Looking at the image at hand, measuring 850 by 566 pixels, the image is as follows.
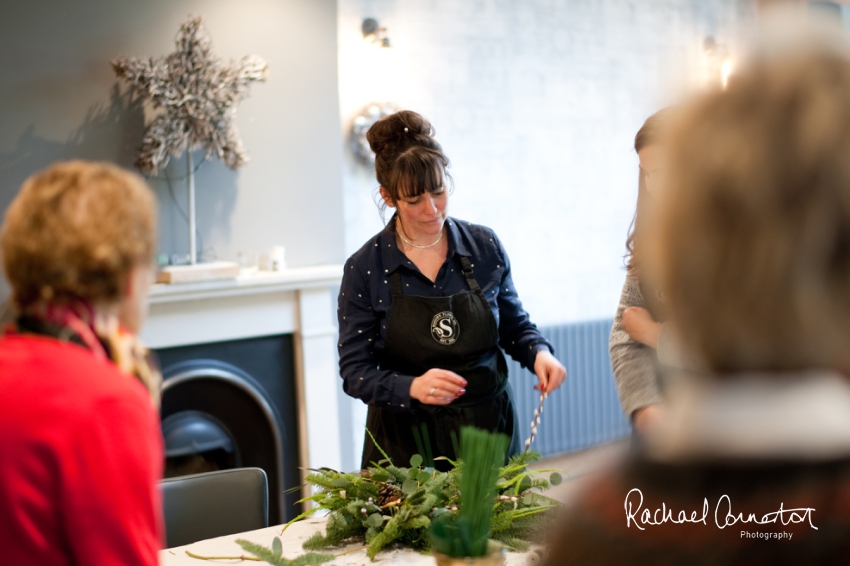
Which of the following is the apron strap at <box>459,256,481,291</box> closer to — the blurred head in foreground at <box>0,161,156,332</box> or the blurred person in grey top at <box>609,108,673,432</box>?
the blurred person in grey top at <box>609,108,673,432</box>

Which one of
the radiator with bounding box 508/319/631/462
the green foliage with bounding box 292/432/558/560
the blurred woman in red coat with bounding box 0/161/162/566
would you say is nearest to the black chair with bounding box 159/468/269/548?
the green foliage with bounding box 292/432/558/560

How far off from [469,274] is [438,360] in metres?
0.29

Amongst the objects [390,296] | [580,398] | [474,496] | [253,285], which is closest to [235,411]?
[253,285]

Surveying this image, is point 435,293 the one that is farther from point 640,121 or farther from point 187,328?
point 640,121

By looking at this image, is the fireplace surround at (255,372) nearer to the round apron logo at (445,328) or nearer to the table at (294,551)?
the round apron logo at (445,328)

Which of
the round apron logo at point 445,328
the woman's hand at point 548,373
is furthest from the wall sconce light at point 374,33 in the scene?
the woman's hand at point 548,373

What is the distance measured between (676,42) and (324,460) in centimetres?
357

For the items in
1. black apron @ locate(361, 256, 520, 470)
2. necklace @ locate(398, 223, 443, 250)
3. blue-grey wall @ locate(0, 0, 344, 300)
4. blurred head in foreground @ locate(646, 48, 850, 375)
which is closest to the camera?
blurred head in foreground @ locate(646, 48, 850, 375)

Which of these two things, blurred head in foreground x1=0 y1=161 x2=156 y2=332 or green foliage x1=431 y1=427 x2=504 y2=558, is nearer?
blurred head in foreground x1=0 y1=161 x2=156 y2=332

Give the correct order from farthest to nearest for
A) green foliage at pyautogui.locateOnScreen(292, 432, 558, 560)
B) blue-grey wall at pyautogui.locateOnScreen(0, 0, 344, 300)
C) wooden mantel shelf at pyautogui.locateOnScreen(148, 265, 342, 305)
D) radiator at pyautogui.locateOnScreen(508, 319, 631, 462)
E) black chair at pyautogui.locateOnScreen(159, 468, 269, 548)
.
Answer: radiator at pyautogui.locateOnScreen(508, 319, 631, 462)
wooden mantel shelf at pyautogui.locateOnScreen(148, 265, 342, 305)
blue-grey wall at pyautogui.locateOnScreen(0, 0, 344, 300)
black chair at pyautogui.locateOnScreen(159, 468, 269, 548)
green foliage at pyautogui.locateOnScreen(292, 432, 558, 560)

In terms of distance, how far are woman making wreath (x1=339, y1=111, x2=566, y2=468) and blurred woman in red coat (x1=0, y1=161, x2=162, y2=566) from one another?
4.12ft

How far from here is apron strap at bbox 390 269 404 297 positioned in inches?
97.6

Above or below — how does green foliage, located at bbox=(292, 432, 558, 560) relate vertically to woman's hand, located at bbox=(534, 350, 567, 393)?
below

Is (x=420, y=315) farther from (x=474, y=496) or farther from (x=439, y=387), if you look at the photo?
(x=474, y=496)
